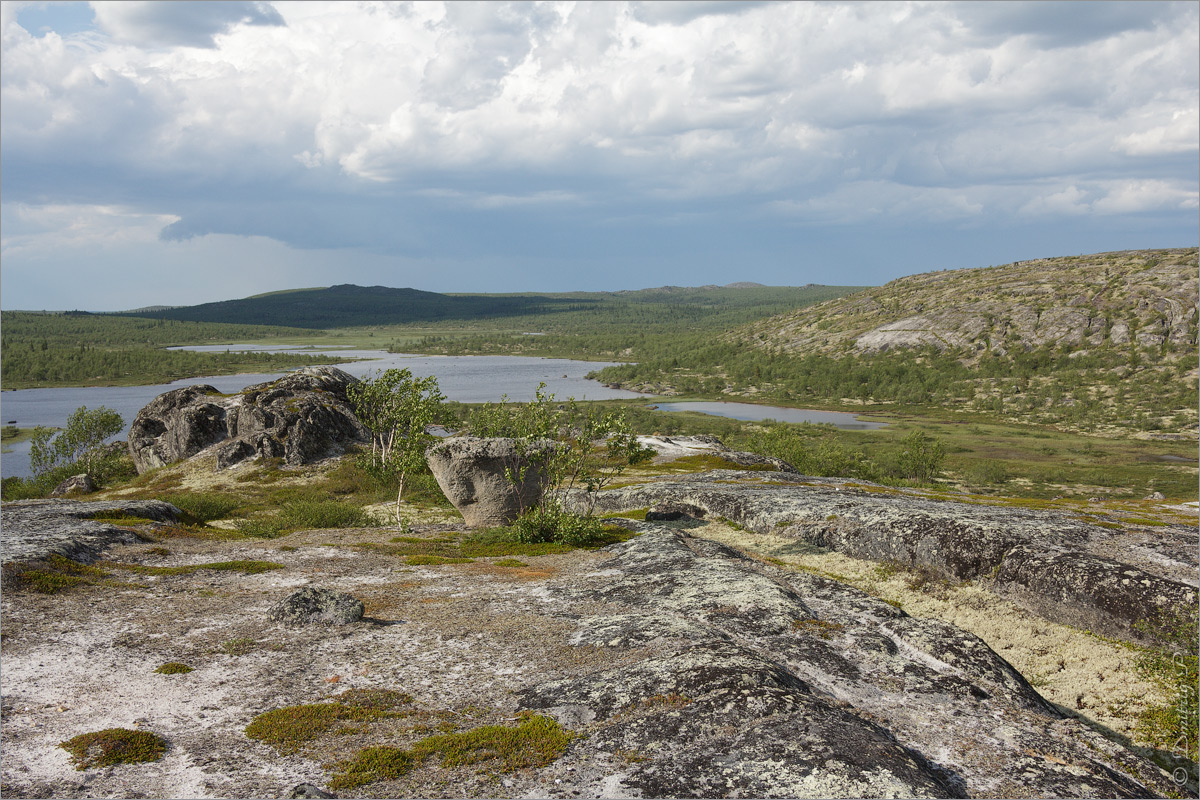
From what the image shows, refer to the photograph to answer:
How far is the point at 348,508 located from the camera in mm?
41000

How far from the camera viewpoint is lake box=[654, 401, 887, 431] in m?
163

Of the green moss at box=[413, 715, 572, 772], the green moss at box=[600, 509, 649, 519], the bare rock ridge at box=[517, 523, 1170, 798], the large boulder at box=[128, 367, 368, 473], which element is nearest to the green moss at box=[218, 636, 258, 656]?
the green moss at box=[413, 715, 572, 772]

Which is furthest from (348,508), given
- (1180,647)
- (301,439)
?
(1180,647)

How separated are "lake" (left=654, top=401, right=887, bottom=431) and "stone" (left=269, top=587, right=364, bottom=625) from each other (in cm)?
14849

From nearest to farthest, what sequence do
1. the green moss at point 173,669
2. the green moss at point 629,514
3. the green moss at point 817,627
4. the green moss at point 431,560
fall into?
1. the green moss at point 173,669
2. the green moss at point 817,627
3. the green moss at point 431,560
4. the green moss at point 629,514

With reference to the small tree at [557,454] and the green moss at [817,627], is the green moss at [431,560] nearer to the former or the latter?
the small tree at [557,454]

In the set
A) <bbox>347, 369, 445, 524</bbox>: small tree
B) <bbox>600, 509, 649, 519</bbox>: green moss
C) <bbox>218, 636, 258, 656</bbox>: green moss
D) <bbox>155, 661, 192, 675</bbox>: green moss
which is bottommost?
<bbox>600, 509, 649, 519</bbox>: green moss

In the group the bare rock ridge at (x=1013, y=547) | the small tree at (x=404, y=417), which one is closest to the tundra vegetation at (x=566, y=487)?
the small tree at (x=404, y=417)

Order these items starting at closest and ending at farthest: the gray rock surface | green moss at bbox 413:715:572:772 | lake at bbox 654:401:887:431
Result: 1. green moss at bbox 413:715:572:772
2. the gray rock surface
3. lake at bbox 654:401:887:431

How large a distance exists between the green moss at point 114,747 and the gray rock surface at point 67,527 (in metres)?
12.7

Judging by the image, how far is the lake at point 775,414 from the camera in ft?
535

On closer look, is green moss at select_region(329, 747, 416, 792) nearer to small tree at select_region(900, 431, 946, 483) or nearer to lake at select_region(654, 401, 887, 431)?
small tree at select_region(900, 431, 946, 483)

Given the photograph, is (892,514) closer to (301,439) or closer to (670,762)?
(670,762)

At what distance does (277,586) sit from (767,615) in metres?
15.0
